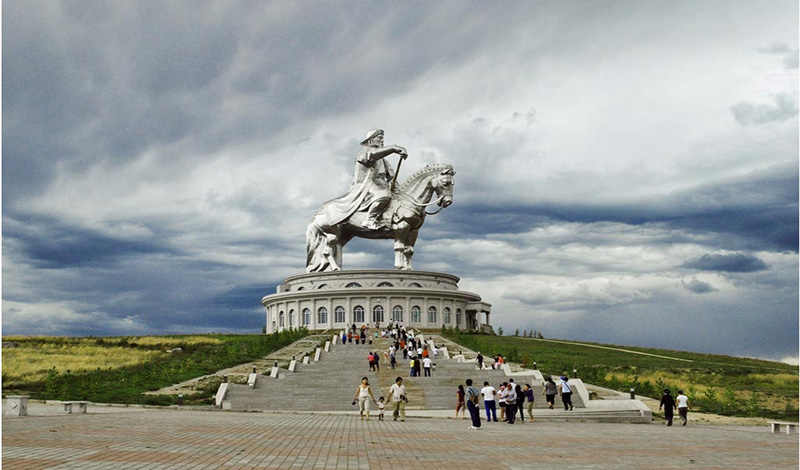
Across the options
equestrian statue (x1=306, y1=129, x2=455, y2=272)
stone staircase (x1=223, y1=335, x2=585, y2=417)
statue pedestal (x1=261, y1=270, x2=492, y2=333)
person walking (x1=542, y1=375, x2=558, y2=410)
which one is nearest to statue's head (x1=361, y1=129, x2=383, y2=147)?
equestrian statue (x1=306, y1=129, x2=455, y2=272)

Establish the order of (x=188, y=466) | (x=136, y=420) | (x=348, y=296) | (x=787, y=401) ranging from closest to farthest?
(x=188, y=466), (x=136, y=420), (x=787, y=401), (x=348, y=296)

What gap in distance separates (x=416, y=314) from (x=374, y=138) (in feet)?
50.6

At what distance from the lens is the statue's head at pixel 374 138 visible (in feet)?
211

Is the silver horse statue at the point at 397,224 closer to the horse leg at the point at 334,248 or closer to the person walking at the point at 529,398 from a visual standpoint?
the horse leg at the point at 334,248

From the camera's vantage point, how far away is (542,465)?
12.7m

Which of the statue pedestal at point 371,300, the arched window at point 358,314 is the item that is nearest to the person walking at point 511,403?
the statue pedestal at point 371,300

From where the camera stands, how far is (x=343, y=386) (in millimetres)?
33125

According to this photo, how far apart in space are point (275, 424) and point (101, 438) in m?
6.43

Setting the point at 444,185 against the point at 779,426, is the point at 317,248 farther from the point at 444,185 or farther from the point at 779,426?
the point at 779,426

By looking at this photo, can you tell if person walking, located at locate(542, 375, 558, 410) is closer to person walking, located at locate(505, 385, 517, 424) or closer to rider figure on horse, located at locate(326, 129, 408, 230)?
person walking, located at locate(505, 385, 517, 424)

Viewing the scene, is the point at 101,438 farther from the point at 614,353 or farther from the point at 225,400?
the point at 614,353

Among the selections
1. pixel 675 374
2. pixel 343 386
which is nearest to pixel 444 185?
pixel 675 374

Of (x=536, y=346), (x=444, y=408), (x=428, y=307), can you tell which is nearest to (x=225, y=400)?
(x=444, y=408)

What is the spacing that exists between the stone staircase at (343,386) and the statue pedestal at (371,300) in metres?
24.1
